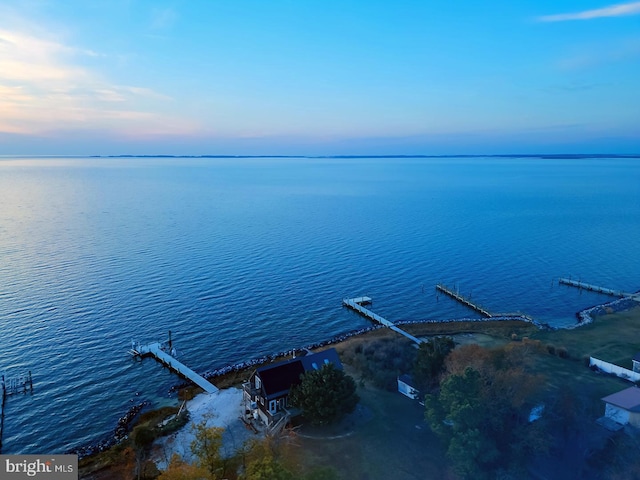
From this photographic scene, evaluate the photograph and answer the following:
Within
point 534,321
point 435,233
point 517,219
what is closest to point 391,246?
point 435,233

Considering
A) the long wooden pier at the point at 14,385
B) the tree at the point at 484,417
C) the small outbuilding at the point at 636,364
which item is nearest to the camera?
the tree at the point at 484,417

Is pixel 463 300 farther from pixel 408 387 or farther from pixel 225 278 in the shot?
pixel 225 278

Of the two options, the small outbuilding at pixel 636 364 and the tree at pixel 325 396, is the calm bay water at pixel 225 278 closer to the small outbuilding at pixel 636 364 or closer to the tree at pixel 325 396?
the tree at pixel 325 396

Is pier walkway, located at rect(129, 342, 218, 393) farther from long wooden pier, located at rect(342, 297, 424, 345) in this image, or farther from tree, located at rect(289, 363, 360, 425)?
long wooden pier, located at rect(342, 297, 424, 345)

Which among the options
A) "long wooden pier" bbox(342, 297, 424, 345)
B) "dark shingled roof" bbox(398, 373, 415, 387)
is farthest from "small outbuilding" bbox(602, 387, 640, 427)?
"long wooden pier" bbox(342, 297, 424, 345)

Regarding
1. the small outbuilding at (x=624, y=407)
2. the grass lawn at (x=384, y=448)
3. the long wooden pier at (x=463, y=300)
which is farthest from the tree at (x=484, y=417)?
the long wooden pier at (x=463, y=300)
